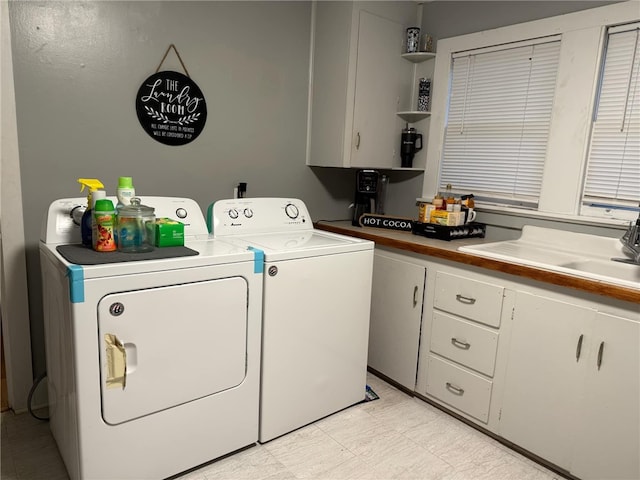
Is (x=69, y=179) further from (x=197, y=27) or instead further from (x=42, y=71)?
(x=197, y=27)

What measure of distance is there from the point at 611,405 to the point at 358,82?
212 centimetres

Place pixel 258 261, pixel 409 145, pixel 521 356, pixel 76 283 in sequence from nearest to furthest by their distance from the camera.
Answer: pixel 76 283, pixel 258 261, pixel 521 356, pixel 409 145

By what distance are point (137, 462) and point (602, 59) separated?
280 cm

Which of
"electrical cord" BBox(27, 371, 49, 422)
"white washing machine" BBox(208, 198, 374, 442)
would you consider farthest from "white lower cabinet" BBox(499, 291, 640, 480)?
"electrical cord" BBox(27, 371, 49, 422)

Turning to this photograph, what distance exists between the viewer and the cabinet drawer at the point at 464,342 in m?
2.17

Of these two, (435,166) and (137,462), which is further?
(435,166)

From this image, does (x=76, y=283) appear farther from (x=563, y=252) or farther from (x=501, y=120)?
(x=501, y=120)

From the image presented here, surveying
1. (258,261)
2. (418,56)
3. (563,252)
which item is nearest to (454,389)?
(563,252)

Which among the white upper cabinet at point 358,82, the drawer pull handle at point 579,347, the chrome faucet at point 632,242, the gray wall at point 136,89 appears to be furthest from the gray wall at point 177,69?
the drawer pull handle at point 579,347

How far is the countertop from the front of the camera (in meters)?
1.71

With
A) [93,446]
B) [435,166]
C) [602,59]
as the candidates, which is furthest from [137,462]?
[602,59]

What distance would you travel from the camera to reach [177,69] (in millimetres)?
2383

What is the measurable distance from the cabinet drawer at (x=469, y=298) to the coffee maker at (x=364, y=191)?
0.81 metres

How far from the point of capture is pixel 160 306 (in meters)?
1.66
